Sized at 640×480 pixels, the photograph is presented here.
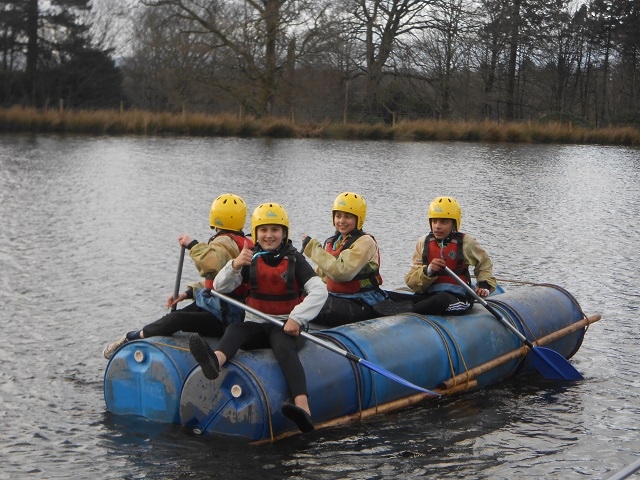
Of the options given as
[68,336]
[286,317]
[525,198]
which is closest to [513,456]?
[286,317]

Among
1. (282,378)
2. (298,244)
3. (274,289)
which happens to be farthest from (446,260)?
(298,244)

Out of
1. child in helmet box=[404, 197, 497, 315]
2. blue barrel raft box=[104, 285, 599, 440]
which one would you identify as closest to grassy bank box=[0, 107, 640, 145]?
child in helmet box=[404, 197, 497, 315]

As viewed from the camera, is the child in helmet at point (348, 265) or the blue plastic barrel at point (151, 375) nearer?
the blue plastic barrel at point (151, 375)

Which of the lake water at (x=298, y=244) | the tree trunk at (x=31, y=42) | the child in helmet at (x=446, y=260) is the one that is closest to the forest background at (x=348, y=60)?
the tree trunk at (x=31, y=42)

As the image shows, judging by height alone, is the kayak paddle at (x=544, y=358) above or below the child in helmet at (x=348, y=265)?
below

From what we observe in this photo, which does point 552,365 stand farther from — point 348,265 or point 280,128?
point 280,128

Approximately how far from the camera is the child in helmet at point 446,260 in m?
8.89

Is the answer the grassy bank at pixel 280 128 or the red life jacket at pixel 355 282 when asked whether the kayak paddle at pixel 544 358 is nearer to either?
the red life jacket at pixel 355 282

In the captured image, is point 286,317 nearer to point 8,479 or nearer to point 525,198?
point 8,479

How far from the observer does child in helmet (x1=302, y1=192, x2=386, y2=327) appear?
8188 mm

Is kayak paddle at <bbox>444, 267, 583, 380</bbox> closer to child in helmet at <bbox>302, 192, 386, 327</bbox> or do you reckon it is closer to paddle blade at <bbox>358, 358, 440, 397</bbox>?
child in helmet at <bbox>302, 192, 386, 327</bbox>

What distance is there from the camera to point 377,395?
737cm

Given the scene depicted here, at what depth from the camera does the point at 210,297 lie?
7453 millimetres

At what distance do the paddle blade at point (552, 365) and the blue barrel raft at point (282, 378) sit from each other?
569 mm
